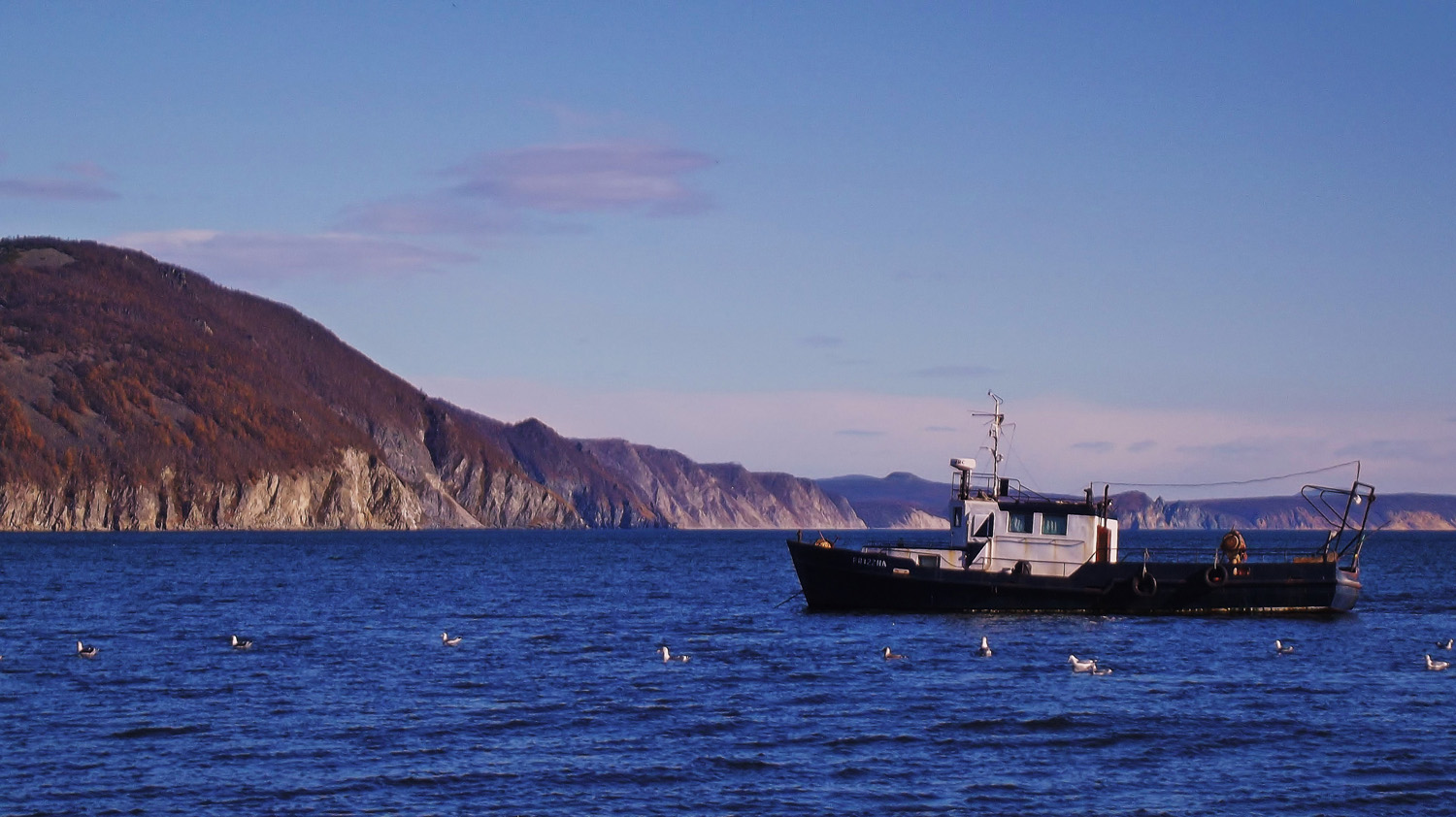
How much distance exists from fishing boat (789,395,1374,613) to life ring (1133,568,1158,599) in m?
0.04

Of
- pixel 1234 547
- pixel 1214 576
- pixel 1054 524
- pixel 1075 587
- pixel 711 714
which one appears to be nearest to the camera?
pixel 711 714

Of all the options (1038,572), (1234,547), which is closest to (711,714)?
(1038,572)

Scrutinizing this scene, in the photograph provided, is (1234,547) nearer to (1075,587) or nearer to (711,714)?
(1075,587)

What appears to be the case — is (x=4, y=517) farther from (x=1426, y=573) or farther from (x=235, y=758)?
(x=235, y=758)

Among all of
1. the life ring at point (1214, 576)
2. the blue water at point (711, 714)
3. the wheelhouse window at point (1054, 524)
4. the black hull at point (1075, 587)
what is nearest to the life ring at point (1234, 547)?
the black hull at point (1075, 587)

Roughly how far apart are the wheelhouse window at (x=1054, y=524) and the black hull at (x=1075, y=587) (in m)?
1.55

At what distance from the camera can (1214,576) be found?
5575 centimetres

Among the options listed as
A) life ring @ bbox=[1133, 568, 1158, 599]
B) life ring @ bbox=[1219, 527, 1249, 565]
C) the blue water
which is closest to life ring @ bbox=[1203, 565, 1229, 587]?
the blue water

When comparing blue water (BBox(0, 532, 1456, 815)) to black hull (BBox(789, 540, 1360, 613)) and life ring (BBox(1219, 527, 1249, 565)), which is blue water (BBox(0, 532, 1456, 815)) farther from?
life ring (BBox(1219, 527, 1249, 565))

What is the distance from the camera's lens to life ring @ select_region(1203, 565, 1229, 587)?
55688 mm

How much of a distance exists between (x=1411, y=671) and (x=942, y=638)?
13558 mm

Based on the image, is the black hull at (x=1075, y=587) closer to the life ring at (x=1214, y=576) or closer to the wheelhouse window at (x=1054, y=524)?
the life ring at (x=1214, y=576)

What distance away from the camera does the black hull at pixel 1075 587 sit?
54.6 m

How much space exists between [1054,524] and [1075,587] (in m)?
2.42
